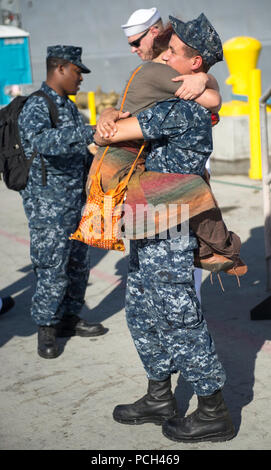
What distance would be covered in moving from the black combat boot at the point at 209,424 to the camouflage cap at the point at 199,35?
153cm

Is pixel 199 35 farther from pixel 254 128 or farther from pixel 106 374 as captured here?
pixel 254 128

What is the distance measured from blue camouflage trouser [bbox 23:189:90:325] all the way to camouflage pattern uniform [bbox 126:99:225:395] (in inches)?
49.7

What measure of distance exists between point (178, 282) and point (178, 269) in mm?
59

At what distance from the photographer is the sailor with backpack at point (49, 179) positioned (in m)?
4.28

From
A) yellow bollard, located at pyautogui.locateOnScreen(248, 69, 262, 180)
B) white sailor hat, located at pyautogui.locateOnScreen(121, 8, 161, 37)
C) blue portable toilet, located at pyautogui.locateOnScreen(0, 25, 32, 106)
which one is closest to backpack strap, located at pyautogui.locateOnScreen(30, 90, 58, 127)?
white sailor hat, located at pyautogui.locateOnScreen(121, 8, 161, 37)

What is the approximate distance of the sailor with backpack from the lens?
4.28m

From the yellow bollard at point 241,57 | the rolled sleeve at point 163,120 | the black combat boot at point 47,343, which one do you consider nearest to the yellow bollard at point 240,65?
the yellow bollard at point 241,57

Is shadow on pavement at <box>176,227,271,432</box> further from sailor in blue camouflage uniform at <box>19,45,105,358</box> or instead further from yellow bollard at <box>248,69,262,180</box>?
yellow bollard at <box>248,69,262,180</box>

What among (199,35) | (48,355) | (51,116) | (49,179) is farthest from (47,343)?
(199,35)

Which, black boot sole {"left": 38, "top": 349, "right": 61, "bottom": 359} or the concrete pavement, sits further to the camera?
black boot sole {"left": 38, "top": 349, "right": 61, "bottom": 359}

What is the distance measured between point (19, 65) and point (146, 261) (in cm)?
1274

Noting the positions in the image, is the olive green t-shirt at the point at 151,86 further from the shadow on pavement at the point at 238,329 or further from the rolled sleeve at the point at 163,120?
the shadow on pavement at the point at 238,329

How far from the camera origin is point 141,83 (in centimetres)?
286
